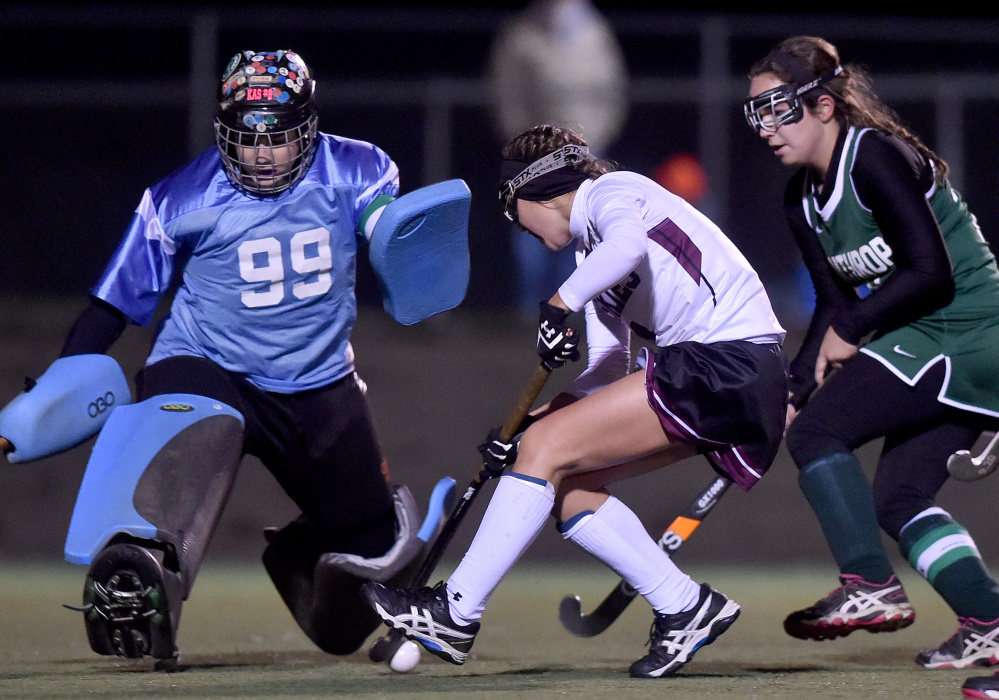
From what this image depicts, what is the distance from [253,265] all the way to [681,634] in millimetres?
1307

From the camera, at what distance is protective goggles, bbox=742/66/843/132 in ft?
10.3

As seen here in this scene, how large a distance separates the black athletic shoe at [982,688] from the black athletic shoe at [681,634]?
58cm

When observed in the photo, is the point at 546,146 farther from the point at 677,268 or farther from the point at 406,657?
the point at 406,657

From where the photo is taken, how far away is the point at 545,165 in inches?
117

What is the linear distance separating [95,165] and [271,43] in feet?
2.88

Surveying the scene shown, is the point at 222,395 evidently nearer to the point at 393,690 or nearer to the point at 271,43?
the point at 393,690

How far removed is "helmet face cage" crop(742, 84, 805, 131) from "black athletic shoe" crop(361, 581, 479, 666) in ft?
4.41

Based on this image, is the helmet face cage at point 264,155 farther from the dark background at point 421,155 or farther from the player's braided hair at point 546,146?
the dark background at point 421,155

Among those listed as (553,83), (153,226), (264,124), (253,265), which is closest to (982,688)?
(253,265)

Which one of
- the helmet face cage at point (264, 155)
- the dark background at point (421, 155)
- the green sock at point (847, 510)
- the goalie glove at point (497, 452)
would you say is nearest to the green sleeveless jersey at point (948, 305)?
the green sock at point (847, 510)

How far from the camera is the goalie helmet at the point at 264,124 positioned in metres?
3.07

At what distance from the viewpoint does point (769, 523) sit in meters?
5.35

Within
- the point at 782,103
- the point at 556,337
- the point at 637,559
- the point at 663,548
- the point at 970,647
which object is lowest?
the point at 970,647

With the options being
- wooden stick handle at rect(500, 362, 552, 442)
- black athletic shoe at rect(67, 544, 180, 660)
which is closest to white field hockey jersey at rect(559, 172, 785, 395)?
wooden stick handle at rect(500, 362, 552, 442)
